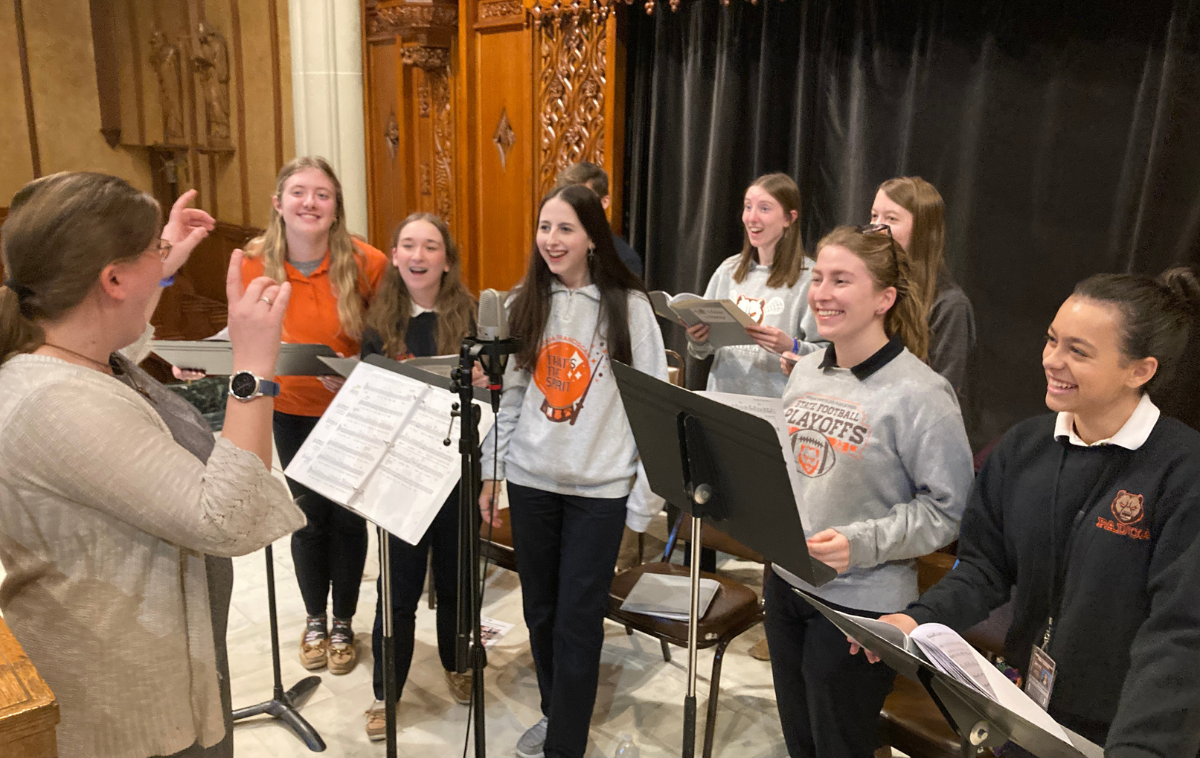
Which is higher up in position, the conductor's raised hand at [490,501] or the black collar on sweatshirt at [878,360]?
the black collar on sweatshirt at [878,360]

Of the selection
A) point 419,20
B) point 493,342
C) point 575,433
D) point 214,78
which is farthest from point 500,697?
point 214,78

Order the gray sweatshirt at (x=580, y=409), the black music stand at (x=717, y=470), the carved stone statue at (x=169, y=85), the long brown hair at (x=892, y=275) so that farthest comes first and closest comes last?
the carved stone statue at (x=169, y=85) < the gray sweatshirt at (x=580, y=409) < the long brown hair at (x=892, y=275) < the black music stand at (x=717, y=470)

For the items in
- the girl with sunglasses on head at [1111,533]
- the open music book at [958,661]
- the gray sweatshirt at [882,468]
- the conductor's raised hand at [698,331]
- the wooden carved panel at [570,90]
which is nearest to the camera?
the open music book at [958,661]

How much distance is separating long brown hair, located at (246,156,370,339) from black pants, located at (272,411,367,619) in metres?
0.36

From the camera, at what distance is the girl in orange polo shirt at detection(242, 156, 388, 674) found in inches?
100

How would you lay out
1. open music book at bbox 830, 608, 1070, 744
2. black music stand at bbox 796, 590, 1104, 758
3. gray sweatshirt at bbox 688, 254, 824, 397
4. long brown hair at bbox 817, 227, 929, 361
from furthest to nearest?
gray sweatshirt at bbox 688, 254, 824, 397 → long brown hair at bbox 817, 227, 929, 361 → open music book at bbox 830, 608, 1070, 744 → black music stand at bbox 796, 590, 1104, 758

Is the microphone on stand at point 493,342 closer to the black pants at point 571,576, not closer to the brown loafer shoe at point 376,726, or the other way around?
the black pants at point 571,576

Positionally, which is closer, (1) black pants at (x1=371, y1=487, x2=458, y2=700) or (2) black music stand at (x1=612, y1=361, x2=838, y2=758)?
(2) black music stand at (x1=612, y1=361, x2=838, y2=758)

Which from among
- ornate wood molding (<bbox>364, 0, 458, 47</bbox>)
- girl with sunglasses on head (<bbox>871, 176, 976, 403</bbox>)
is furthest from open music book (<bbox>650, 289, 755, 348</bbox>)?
ornate wood molding (<bbox>364, 0, 458, 47</bbox>)

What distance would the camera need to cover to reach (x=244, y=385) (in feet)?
4.10

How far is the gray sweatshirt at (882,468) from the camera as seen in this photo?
1629mm

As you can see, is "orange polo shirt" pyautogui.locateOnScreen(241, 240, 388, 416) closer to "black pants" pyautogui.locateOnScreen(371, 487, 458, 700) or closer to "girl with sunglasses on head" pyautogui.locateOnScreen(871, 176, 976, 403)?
"black pants" pyautogui.locateOnScreen(371, 487, 458, 700)

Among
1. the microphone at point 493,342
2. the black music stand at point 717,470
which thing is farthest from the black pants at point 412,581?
the black music stand at point 717,470

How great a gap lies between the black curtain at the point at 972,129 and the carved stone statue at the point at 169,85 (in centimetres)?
416
